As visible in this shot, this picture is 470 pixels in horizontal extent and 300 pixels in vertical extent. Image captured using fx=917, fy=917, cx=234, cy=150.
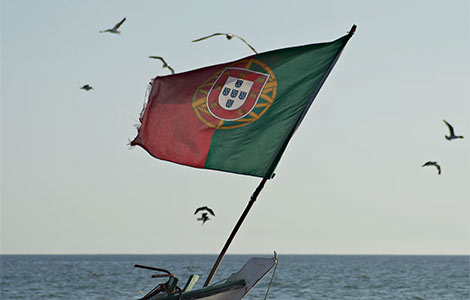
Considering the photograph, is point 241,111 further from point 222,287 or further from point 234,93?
point 222,287

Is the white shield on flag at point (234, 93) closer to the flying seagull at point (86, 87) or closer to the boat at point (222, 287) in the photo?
the boat at point (222, 287)

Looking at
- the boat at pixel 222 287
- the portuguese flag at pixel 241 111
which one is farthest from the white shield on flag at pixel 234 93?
the boat at pixel 222 287

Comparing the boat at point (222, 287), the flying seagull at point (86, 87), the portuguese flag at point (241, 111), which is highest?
the flying seagull at point (86, 87)

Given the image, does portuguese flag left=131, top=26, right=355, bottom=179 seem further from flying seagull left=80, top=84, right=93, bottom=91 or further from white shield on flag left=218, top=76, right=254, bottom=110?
flying seagull left=80, top=84, right=93, bottom=91

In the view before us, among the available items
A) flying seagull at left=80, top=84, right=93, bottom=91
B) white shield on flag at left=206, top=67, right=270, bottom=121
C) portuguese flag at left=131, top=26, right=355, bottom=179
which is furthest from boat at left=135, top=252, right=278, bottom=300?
flying seagull at left=80, top=84, right=93, bottom=91

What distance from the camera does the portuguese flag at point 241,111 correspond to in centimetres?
1192

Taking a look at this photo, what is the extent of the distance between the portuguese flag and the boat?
149 cm

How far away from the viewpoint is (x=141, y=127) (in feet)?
40.6

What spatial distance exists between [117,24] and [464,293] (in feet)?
108

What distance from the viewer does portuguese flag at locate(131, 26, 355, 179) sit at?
39.1ft

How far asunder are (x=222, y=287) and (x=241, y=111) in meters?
Result: 2.40

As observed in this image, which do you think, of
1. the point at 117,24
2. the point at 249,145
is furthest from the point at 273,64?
the point at 117,24

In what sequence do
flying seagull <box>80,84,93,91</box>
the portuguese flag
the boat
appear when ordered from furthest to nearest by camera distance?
flying seagull <box>80,84,93,91</box> → the boat → the portuguese flag

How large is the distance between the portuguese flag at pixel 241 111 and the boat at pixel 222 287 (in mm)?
1493
